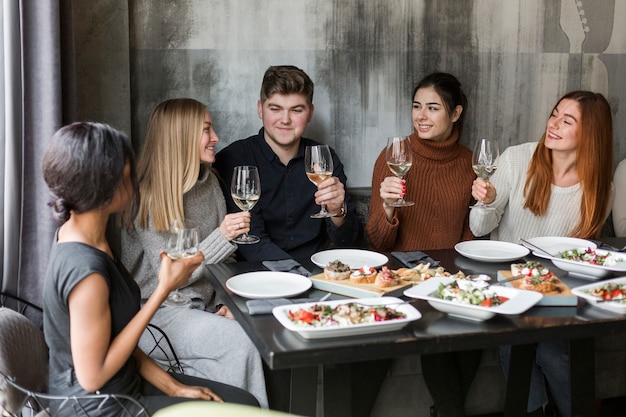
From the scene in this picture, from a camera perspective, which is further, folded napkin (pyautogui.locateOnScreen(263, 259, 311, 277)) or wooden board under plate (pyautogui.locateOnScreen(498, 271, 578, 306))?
folded napkin (pyautogui.locateOnScreen(263, 259, 311, 277))

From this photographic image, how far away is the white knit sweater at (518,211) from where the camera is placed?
328 centimetres

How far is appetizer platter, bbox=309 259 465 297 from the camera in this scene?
2.24 meters

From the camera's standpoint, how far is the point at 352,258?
104 inches

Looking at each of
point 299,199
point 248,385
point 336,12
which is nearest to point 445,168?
point 299,199

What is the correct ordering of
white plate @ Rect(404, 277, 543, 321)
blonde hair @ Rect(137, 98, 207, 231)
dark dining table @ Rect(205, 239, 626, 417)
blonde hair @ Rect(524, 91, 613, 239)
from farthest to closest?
blonde hair @ Rect(524, 91, 613, 239) < blonde hair @ Rect(137, 98, 207, 231) < white plate @ Rect(404, 277, 543, 321) < dark dining table @ Rect(205, 239, 626, 417)

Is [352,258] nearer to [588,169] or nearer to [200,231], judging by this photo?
[200,231]

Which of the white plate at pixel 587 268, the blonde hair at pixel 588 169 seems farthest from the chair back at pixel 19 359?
the blonde hair at pixel 588 169

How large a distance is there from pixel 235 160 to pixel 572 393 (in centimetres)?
174

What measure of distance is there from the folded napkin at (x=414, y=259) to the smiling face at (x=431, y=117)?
93 cm

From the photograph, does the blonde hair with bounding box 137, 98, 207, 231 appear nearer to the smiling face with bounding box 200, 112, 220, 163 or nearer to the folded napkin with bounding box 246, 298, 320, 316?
the smiling face with bounding box 200, 112, 220, 163

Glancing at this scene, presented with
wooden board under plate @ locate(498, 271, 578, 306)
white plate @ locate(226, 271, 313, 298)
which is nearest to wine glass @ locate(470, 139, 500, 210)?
wooden board under plate @ locate(498, 271, 578, 306)

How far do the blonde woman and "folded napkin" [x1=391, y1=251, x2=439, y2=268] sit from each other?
0.57m

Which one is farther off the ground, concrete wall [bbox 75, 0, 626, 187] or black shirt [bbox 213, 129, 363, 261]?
concrete wall [bbox 75, 0, 626, 187]

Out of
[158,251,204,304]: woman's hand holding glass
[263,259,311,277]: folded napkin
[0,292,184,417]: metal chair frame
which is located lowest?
[0,292,184,417]: metal chair frame
